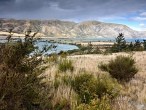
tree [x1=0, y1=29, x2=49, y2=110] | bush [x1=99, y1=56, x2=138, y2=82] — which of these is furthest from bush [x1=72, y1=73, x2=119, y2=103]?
bush [x1=99, y1=56, x2=138, y2=82]

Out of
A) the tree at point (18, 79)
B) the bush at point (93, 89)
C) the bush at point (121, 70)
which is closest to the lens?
the tree at point (18, 79)

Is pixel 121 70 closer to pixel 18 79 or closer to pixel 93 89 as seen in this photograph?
pixel 93 89

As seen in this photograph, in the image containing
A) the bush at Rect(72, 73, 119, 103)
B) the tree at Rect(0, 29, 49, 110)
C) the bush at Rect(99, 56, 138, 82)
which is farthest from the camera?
the bush at Rect(99, 56, 138, 82)

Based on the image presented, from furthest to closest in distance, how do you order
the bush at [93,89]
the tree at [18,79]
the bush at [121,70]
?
the bush at [121,70] < the bush at [93,89] < the tree at [18,79]

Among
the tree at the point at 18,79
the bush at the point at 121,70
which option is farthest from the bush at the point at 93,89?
the bush at the point at 121,70

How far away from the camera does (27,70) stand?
631 cm

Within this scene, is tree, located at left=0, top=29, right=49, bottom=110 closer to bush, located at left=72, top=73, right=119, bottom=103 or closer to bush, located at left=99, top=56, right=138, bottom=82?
bush, located at left=72, top=73, right=119, bottom=103

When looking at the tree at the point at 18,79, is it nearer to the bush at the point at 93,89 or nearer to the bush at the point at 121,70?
the bush at the point at 93,89

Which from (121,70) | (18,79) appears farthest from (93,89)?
(121,70)

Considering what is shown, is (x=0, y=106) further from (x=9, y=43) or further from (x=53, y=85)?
(x=53, y=85)

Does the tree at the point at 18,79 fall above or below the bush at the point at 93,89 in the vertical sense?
above

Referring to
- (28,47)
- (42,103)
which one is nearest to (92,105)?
(42,103)

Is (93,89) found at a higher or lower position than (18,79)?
lower

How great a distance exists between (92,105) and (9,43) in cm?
273
